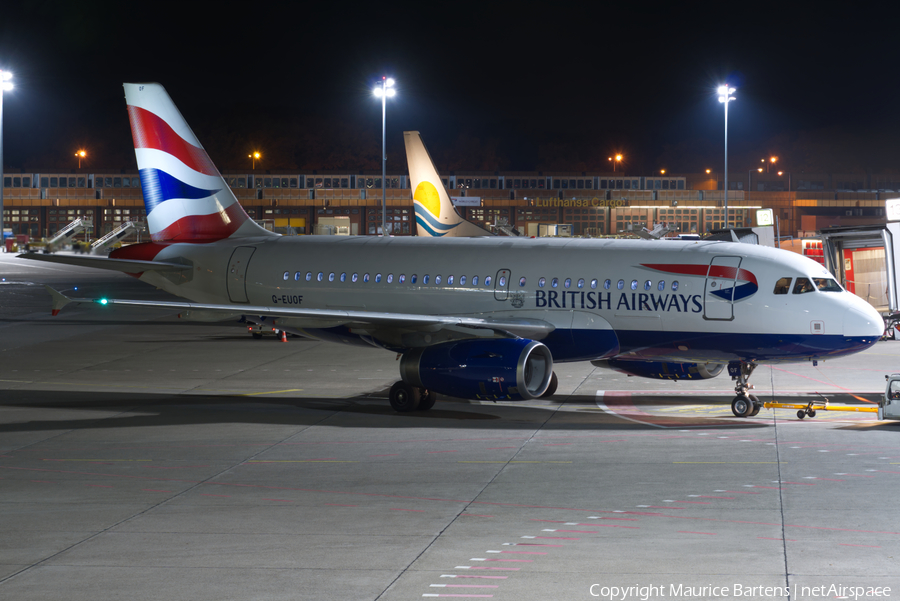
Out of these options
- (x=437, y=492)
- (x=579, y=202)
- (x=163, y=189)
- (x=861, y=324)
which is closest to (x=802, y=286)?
(x=861, y=324)

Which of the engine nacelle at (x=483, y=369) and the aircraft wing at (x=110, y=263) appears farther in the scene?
the aircraft wing at (x=110, y=263)

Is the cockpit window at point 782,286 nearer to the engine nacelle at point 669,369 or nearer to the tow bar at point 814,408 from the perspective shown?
the engine nacelle at point 669,369

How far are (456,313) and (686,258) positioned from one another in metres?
5.80

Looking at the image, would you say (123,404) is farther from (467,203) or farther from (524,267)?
(467,203)

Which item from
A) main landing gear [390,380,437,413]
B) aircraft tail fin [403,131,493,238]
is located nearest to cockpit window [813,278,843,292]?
main landing gear [390,380,437,413]

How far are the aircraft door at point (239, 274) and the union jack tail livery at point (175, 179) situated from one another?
1530 mm

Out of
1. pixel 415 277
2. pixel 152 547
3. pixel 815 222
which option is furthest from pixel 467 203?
pixel 152 547

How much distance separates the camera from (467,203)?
12988 centimetres

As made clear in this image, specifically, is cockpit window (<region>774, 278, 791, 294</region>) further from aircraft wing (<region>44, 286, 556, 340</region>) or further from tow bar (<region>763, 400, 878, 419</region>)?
aircraft wing (<region>44, 286, 556, 340</region>)

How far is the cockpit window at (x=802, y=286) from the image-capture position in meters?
21.4

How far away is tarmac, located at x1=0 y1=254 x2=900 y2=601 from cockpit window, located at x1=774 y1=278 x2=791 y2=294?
2838mm

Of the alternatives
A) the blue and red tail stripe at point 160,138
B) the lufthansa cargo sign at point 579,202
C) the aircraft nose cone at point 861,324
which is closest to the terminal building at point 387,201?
the lufthansa cargo sign at point 579,202

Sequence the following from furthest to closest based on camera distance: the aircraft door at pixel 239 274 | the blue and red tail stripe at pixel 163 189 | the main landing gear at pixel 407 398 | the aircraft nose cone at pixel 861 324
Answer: the blue and red tail stripe at pixel 163 189 → the aircraft door at pixel 239 274 → the main landing gear at pixel 407 398 → the aircraft nose cone at pixel 861 324

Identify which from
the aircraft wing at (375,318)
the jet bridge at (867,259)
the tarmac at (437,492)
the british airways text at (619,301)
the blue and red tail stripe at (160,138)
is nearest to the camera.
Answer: the tarmac at (437,492)
